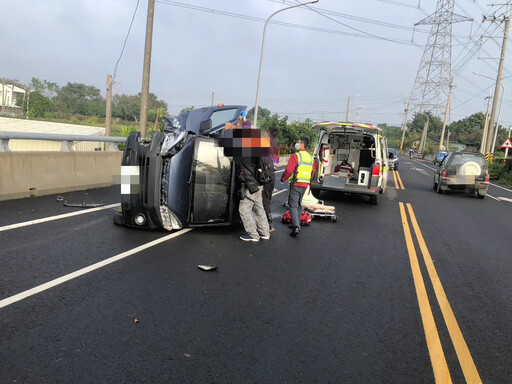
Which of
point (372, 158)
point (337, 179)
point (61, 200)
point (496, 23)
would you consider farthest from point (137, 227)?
point (496, 23)

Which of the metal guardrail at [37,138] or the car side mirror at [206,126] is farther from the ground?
the car side mirror at [206,126]

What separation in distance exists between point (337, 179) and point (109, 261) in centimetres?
843

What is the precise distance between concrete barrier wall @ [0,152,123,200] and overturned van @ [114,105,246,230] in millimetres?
2851

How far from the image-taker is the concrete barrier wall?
8188mm

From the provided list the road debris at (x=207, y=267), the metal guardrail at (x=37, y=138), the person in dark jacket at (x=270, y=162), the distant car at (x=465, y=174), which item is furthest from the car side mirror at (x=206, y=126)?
the distant car at (x=465, y=174)

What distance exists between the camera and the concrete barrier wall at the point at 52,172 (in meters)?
8.19

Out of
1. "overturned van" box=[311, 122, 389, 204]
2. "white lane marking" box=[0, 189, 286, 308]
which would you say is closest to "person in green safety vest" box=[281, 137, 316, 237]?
"white lane marking" box=[0, 189, 286, 308]

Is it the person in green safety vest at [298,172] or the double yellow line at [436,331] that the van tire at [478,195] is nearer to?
the double yellow line at [436,331]

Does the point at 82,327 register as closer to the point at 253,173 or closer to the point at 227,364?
the point at 227,364

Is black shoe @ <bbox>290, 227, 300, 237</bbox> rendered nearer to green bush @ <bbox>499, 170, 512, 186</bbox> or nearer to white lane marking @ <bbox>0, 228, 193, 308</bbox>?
white lane marking @ <bbox>0, 228, 193, 308</bbox>

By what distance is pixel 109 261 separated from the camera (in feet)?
16.9

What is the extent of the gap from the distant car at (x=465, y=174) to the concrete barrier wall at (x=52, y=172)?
482 inches

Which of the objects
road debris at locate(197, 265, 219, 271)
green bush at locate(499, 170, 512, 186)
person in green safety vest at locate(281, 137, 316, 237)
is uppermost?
person in green safety vest at locate(281, 137, 316, 237)

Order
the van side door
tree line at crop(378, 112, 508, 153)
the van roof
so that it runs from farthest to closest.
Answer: tree line at crop(378, 112, 508, 153) < the van roof < the van side door
